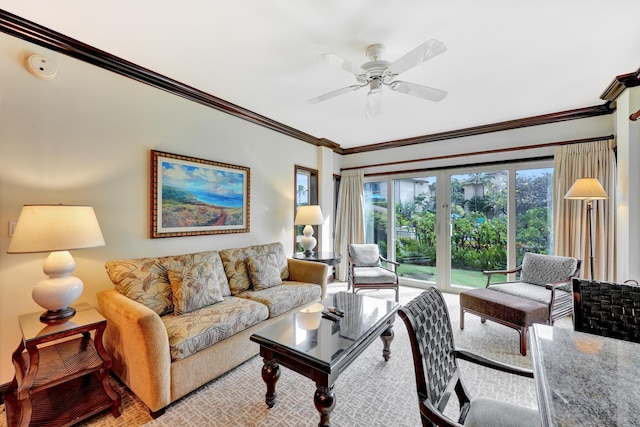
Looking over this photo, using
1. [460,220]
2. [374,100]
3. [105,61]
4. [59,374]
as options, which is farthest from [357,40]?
[460,220]

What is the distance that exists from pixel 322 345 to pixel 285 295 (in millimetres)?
1184

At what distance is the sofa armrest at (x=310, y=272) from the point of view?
3.46 metres

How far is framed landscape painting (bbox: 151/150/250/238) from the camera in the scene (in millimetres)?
2730

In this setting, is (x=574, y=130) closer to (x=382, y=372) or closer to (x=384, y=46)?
(x=384, y=46)

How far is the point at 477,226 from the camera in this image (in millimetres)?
4320

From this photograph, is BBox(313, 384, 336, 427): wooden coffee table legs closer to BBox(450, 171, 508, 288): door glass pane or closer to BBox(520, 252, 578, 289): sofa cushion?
BBox(520, 252, 578, 289): sofa cushion

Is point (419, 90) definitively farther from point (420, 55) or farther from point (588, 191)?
point (588, 191)

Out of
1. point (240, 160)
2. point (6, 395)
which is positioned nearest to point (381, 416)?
point (6, 395)

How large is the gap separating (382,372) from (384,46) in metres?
2.63

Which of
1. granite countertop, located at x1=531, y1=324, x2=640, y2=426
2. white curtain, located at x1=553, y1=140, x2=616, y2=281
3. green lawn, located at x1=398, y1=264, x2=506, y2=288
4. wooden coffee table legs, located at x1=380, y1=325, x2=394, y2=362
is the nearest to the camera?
granite countertop, located at x1=531, y1=324, x2=640, y2=426

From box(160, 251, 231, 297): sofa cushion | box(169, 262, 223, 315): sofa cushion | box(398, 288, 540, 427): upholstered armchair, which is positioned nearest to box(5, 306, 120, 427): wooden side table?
box(169, 262, 223, 315): sofa cushion

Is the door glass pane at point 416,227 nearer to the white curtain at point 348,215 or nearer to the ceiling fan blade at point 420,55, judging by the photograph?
the white curtain at point 348,215

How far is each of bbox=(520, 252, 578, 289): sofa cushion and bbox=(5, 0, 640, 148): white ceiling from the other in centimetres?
184

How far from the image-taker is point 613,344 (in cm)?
121
